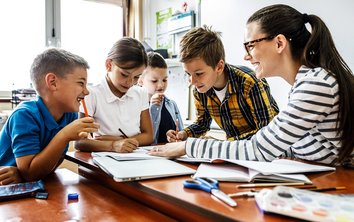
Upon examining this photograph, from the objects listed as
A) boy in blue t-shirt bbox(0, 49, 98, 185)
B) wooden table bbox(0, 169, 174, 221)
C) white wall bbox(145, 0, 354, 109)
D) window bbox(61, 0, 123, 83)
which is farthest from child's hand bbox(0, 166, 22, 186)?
window bbox(61, 0, 123, 83)

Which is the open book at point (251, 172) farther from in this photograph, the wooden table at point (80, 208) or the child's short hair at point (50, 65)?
the child's short hair at point (50, 65)

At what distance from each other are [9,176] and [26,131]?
5.4 inches

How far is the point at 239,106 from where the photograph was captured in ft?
4.62

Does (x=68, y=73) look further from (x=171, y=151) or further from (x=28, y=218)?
(x=28, y=218)

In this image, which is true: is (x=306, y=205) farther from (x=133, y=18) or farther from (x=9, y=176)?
(x=133, y=18)

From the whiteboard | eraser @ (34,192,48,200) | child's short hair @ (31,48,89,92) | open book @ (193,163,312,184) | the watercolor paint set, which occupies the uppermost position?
the whiteboard

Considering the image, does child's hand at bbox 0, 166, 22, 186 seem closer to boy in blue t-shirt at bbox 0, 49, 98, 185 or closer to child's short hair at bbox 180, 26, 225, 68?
boy in blue t-shirt at bbox 0, 49, 98, 185

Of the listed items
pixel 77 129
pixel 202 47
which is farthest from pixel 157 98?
pixel 77 129

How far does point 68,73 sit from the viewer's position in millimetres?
1161

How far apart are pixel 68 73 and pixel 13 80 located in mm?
2039

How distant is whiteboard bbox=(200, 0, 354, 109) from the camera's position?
1750 millimetres

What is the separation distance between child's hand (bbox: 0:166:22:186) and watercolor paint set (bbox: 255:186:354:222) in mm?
711

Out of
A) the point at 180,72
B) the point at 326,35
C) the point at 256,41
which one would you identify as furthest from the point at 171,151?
the point at 180,72

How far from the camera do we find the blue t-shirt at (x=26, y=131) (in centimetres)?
95
